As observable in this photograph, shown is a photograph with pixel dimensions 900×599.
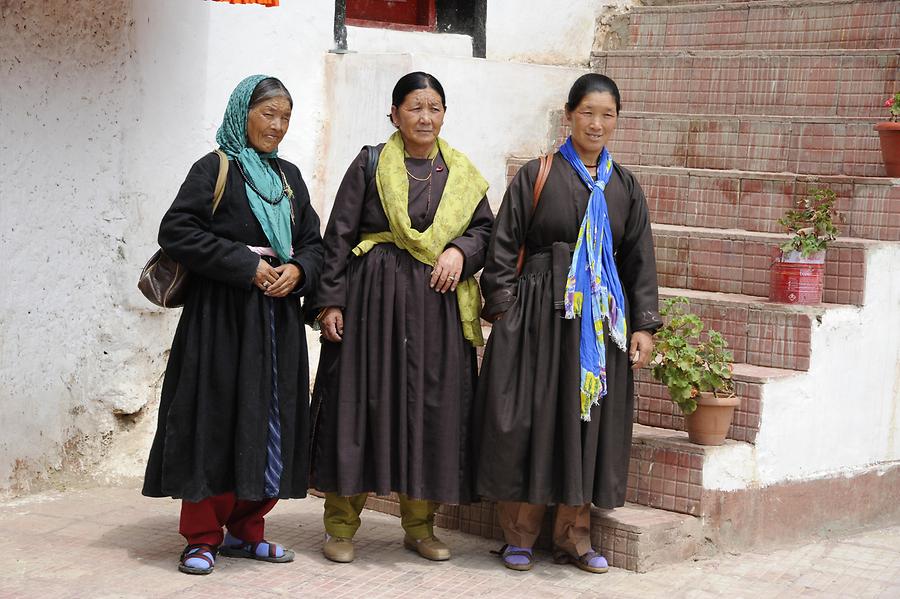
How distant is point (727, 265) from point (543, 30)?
89.6 inches

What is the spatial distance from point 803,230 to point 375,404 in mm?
2368

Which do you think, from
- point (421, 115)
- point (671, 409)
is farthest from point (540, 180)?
point (671, 409)

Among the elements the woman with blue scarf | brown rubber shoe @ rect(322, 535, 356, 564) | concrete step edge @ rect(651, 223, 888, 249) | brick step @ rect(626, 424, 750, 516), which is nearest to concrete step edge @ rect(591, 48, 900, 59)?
concrete step edge @ rect(651, 223, 888, 249)

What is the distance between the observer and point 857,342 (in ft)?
18.7

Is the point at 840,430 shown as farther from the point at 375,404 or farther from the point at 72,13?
the point at 72,13

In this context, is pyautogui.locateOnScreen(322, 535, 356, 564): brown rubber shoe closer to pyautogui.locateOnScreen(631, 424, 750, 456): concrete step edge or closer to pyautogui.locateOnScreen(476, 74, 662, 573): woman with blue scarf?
pyautogui.locateOnScreen(476, 74, 662, 573): woman with blue scarf

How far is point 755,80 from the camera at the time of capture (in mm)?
7395

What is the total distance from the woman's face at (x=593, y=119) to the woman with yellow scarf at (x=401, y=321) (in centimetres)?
51

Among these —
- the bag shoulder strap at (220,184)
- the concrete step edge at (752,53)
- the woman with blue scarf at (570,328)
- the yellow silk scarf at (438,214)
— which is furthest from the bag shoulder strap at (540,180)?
the concrete step edge at (752,53)

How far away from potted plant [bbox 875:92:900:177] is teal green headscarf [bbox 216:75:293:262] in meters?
3.30

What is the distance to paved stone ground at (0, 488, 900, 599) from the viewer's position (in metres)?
4.64

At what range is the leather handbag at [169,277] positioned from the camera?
4750mm

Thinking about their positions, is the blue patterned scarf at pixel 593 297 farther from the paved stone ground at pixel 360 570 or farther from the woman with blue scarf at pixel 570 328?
the paved stone ground at pixel 360 570

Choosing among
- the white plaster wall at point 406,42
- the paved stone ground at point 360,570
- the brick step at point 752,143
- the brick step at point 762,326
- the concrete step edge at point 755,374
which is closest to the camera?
the paved stone ground at point 360,570
